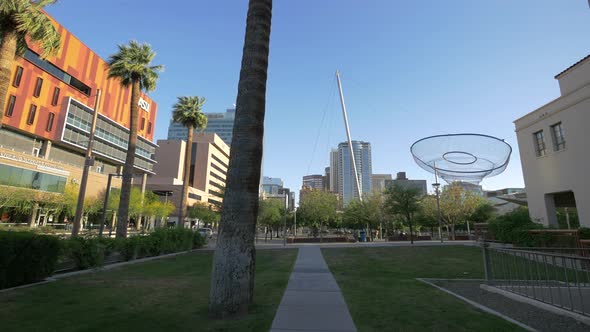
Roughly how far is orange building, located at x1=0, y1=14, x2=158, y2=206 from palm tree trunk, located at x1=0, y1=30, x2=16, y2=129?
27.5 m

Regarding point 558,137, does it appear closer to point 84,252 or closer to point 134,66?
point 84,252

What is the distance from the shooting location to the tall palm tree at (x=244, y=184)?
18.0ft

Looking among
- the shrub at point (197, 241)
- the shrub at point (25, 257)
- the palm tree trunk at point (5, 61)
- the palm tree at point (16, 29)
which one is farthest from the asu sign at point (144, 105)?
the shrub at point (25, 257)

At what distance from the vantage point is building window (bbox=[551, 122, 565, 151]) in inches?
806

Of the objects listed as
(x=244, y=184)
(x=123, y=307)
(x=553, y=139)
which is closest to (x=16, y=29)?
(x=123, y=307)

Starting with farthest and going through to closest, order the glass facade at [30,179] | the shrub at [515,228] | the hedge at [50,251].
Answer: the glass facade at [30,179], the shrub at [515,228], the hedge at [50,251]

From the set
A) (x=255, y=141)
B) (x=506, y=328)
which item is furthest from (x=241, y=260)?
(x=506, y=328)

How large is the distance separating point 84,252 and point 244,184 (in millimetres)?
10308

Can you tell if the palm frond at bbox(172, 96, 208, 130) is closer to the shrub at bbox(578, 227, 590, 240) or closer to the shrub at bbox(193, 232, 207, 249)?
the shrub at bbox(193, 232, 207, 249)

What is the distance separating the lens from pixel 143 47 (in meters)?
26.2

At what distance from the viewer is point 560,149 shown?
20328 mm

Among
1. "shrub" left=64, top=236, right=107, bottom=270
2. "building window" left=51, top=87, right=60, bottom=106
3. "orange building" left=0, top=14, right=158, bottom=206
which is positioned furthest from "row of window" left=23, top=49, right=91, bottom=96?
"shrub" left=64, top=236, right=107, bottom=270

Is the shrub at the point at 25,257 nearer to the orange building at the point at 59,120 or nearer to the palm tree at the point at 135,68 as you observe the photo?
the palm tree at the point at 135,68

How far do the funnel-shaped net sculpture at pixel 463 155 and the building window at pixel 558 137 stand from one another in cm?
818
